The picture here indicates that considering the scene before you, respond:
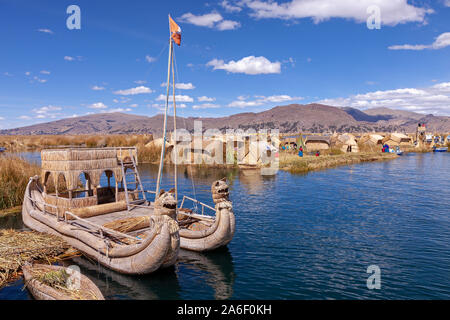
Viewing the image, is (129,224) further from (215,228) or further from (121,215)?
(215,228)

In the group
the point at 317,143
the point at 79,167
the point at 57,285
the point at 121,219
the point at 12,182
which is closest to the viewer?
the point at 57,285

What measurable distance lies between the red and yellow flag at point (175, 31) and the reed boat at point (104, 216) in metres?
6.00

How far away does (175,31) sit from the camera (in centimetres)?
1350

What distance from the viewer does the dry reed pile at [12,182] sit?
19788 mm

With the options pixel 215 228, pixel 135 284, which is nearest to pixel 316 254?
pixel 215 228

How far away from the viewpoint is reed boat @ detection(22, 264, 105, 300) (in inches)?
324

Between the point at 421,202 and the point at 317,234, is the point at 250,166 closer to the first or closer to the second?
the point at 421,202

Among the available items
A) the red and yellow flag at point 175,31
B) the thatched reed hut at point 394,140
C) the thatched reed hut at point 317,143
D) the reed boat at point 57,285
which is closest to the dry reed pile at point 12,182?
the reed boat at point 57,285

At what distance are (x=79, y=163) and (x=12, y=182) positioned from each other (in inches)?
385

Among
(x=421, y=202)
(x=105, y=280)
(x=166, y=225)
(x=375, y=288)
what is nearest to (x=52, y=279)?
(x=105, y=280)

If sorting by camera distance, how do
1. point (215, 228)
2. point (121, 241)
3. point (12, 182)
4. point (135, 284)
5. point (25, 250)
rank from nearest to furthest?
point (135, 284) < point (121, 241) < point (25, 250) < point (215, 228) < point (12, 182)

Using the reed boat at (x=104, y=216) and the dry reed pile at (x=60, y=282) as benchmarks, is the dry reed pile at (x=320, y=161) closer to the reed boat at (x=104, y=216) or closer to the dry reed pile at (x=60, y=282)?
the reed boat at (x=104, y=216)

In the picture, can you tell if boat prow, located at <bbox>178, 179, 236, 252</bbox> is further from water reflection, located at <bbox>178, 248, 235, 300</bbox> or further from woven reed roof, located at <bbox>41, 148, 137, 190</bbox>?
woven reed roof, located at <bbox>41, 148, 137, 190</bbox>
